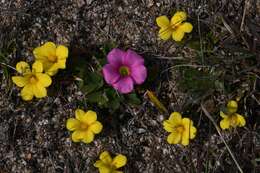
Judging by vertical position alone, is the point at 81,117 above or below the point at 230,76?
below

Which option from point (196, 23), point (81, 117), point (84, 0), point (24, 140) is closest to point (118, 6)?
point (84, 0)

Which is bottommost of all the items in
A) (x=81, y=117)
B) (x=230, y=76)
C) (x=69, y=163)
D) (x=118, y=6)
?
(x=69, y=163)

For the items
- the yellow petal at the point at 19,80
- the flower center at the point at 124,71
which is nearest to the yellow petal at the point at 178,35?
the flower center at the point at 124,71

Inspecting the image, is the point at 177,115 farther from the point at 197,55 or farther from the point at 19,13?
the point at 19,13

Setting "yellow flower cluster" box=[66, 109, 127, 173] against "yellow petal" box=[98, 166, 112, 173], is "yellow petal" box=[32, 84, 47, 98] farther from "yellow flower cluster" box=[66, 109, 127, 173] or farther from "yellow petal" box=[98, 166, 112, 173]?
"yellow petal" box=[98, 166, 112, 173]

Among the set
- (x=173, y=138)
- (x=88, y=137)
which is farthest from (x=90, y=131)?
Result: (x=173, y=138)

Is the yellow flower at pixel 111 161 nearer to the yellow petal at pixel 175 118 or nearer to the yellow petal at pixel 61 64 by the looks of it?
the yellow petal at pixel 175 118
